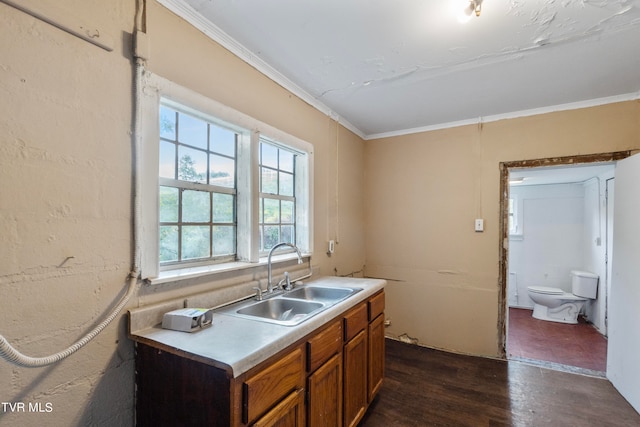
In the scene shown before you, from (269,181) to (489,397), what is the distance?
92.1 inches

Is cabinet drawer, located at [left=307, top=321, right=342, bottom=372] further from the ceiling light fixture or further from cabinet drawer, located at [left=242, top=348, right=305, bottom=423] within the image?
the ceiling light fixture

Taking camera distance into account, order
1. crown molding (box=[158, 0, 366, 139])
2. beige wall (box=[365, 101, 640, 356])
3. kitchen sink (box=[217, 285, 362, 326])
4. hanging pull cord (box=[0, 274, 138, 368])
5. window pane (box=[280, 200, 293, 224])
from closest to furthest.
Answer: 1. hanging pull cord (box=[0, 274, 138, 368])
2. crown molding (box=[158, 0, 366, 139])
3. kitchen sink (box=[217, 285, 362, 326])
4. window pane (box=[280, 200, 293, 224])
5. beige wall (box=[365, 101, 640, 356])

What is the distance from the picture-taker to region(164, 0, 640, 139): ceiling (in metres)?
1.50

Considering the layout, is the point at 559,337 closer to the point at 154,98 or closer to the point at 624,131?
the point at 624,131

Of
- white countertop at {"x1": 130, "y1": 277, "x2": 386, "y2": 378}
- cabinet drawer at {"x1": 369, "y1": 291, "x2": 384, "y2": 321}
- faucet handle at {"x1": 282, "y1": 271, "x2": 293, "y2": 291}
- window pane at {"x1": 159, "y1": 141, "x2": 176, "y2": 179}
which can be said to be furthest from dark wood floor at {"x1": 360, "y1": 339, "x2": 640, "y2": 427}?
window pane at {"x1": 159, "y1": 141, "x2": 176, "y2": 179}

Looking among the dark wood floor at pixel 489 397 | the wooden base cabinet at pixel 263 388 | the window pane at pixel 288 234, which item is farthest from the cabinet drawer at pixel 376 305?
the window pane at pixel 288 234

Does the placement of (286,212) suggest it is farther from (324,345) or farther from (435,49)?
(435,49)

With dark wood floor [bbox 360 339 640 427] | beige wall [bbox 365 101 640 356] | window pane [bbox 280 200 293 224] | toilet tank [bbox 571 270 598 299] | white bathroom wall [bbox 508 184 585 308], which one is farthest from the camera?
white bathroom wall [bbox 508 184 585 308]

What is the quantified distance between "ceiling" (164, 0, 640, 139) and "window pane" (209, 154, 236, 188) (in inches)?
25.5

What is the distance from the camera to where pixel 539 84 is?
2.28m

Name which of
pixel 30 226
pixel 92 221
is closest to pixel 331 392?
pixel 92 221

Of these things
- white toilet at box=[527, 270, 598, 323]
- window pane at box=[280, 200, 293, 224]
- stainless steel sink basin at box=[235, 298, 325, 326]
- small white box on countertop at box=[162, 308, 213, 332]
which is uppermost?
window pane at box=[280, 200, 293, 224]

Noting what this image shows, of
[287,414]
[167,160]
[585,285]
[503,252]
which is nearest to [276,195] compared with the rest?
[167,160]

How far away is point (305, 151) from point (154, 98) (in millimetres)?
1283
